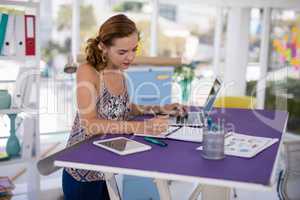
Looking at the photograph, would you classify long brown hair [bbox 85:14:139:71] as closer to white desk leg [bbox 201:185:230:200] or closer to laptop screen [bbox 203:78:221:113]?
laptop screen [bbox 203:78:221:113]

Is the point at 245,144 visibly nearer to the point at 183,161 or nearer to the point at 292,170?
the point at 183,161

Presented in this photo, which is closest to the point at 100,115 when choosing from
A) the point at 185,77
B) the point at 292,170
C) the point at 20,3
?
the point at 292,170

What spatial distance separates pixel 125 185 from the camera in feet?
10.2

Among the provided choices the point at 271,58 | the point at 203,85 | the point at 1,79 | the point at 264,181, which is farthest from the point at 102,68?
the point at 271,58

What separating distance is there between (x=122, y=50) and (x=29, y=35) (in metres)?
1.45

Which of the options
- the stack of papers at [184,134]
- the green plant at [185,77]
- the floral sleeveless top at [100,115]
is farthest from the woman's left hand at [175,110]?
the green plant at [185,77]

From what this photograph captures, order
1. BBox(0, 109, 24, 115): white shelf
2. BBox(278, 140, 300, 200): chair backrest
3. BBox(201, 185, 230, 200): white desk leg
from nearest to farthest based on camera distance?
BBox(201, 185, 230, 200): white desk leg
BBox(278, 140, 300, 200): chair backrest
BBox(0, 109, 24, 115): white shelf

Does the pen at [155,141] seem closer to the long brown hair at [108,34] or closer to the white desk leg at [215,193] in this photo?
the long brown hair at [108,34]

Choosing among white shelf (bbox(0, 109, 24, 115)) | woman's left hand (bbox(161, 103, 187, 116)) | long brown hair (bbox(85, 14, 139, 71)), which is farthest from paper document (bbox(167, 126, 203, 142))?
white shelf (bbox(0, 109, 24, 115))

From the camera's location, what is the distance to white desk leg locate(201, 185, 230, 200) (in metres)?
Answer: 2.10

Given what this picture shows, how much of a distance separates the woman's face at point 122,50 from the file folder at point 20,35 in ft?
4.48

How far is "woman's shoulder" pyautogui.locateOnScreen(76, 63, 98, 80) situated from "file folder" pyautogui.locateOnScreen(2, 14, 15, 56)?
138 centimetres

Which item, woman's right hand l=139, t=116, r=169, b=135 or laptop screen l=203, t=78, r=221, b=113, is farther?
laptop screen l=203, t=78, r=221, b=113

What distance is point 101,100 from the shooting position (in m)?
1.91
